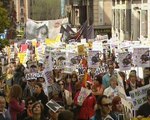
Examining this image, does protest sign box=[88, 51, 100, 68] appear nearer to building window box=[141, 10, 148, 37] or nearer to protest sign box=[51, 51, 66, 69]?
protest sign box=[51, 51, 66, 69]

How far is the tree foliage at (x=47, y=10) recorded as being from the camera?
108m

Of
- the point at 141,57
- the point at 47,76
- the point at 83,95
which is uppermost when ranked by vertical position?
the point at 141,57

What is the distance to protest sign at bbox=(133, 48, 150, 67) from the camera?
1543cm

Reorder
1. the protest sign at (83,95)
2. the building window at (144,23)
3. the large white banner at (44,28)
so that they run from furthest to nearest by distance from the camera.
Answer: the building window at (144,23) → the large white banner at (44,28) → the protest sign at (83,95)

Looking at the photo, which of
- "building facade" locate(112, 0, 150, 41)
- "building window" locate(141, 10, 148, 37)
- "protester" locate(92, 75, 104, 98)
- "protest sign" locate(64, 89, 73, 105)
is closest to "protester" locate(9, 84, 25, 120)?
"protest sign" locate(64, 89, 73, 105)

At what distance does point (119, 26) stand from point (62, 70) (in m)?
41.4

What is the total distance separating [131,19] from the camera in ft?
165

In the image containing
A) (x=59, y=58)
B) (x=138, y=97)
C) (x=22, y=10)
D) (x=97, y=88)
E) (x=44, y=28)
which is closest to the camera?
(x=138, y=97)

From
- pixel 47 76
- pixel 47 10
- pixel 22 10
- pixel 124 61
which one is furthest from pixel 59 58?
pixel 22 10

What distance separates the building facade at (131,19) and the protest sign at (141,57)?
75.1 ft

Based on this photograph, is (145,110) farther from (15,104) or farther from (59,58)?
(59,58)

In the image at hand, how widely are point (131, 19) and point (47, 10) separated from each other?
59.4 meters

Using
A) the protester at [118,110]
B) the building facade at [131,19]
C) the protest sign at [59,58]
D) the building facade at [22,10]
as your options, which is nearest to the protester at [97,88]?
the protester at [118,110]

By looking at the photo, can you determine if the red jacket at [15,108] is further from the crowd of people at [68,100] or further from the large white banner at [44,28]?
the large white banner at [44,28]
